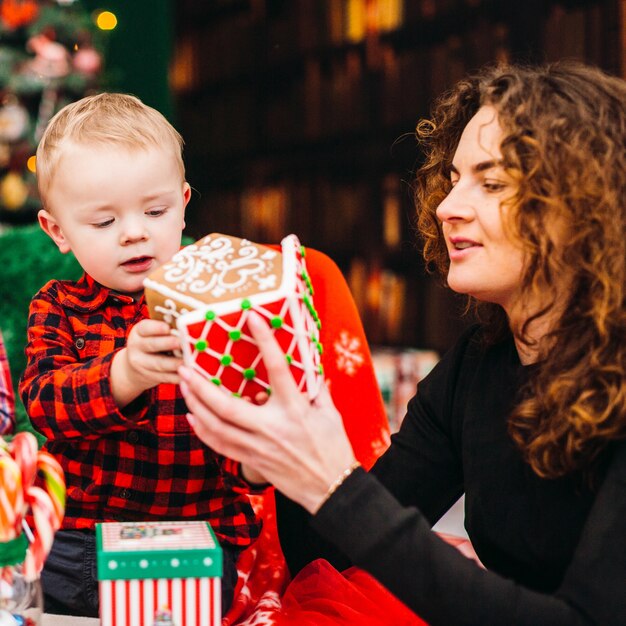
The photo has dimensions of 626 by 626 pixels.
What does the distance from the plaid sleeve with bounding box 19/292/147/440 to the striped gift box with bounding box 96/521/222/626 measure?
8.9 inches

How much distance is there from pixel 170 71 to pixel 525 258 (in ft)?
14.2

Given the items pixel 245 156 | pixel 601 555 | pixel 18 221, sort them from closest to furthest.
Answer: pixel 601 555, pixel 18 221, pixel 245 156

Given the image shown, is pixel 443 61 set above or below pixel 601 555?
above

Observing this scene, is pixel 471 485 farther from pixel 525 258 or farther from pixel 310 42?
pixel 310 42

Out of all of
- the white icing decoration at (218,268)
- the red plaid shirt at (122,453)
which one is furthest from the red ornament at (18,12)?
the white icing decoration at (218,268)

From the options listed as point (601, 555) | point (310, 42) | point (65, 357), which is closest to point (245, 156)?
point (310, 42)

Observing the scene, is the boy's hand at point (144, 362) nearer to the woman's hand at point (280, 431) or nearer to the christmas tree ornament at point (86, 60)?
the woman's hand at point (280, 431)

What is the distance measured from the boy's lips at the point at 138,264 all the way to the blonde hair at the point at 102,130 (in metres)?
0.15

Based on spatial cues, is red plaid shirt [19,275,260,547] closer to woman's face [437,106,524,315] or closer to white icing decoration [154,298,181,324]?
white icing decoration [154,298,181,324]

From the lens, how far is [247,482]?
3.76 feet

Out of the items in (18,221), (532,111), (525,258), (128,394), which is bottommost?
(18,221)

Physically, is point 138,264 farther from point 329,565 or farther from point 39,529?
point 329,565

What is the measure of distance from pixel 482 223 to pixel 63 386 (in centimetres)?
57

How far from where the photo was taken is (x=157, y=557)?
2.93ft
